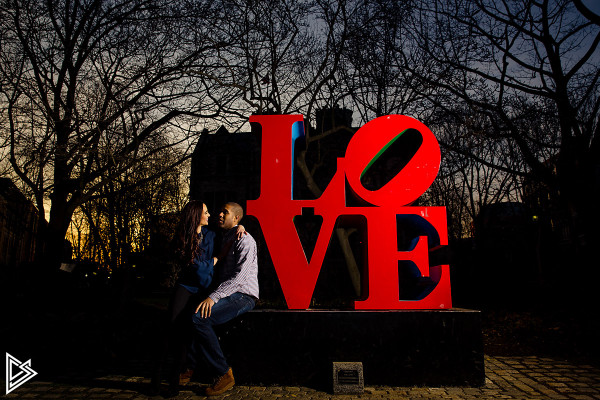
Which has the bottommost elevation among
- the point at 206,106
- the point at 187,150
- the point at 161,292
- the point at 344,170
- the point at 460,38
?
the point at 161,292

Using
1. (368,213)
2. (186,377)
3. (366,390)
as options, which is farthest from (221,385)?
(368,213)

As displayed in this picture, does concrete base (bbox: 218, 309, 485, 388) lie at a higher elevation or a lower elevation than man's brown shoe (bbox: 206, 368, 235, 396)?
higher

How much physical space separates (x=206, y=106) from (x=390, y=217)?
817 centimetres

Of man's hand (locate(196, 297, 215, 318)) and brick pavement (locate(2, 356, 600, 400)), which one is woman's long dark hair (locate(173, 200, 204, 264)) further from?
brick pavement (locate(2, 356, 600, 400))

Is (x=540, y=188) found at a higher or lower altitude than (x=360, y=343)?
higher

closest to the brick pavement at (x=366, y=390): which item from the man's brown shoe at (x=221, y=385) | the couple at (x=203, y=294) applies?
the man's brown shoe at (x=221, y=385)

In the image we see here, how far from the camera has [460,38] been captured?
10.6m

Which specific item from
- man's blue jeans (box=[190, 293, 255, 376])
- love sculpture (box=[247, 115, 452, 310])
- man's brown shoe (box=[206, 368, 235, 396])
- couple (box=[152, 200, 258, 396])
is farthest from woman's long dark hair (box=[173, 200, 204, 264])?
man's brown shoe (box=[206, 368, 235, 396])

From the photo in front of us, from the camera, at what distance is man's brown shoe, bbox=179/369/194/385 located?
408 centimetres

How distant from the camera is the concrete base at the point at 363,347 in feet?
13.6

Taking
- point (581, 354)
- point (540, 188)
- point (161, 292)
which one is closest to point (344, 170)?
point (581, 354)

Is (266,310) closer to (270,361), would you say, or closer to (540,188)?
(270,361)

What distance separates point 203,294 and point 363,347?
1821mm

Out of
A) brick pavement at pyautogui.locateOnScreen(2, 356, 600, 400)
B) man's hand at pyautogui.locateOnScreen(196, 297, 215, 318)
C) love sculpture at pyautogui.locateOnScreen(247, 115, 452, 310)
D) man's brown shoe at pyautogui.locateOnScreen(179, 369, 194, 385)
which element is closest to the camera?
man's hand at pyautogui.locateOnScreen(196, 297, 215, 318)
